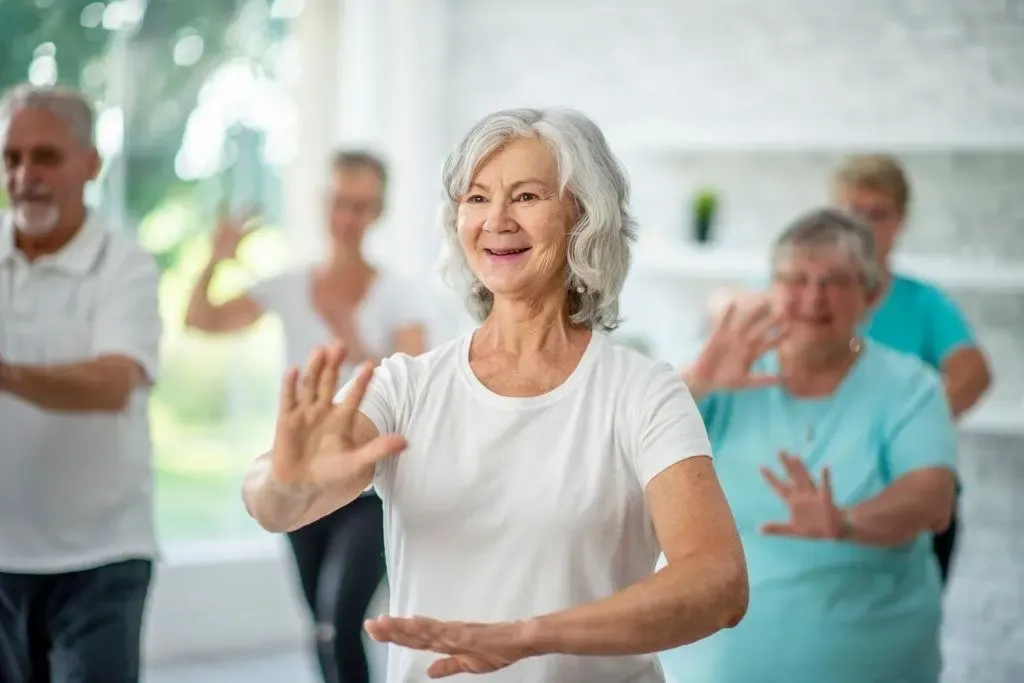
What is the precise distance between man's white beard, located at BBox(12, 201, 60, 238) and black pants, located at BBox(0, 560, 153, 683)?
62 centimetres

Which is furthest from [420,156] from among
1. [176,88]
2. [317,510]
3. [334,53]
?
[317,510]

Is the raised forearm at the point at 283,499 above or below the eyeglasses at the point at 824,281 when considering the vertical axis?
below

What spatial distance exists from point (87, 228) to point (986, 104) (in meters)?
2.84

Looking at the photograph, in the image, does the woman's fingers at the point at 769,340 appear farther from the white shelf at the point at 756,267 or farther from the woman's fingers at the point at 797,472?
the white shelf at the point at 756,267

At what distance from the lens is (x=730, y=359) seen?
102 inches

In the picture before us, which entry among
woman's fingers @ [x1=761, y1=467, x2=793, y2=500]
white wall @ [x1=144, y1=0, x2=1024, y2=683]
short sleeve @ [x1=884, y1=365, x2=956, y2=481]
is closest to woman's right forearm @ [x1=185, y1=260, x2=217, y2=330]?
white wall @ [x1=144, y1=0, x2=1024, y2=683]

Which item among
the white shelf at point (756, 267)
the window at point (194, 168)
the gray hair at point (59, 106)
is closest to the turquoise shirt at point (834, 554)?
the gray hair at point (59, 106)

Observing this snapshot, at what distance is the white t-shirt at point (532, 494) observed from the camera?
160 centimetres

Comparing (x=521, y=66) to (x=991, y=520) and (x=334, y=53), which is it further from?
(x=991, y=520)

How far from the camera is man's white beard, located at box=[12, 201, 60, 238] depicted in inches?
101

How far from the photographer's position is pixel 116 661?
241cm

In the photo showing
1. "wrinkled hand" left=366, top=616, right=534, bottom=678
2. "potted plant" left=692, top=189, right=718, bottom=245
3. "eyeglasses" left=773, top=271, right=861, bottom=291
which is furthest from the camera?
"potted plant" left=692, top=189, right=718, bottom=245

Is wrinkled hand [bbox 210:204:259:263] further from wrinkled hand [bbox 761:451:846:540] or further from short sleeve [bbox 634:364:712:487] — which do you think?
short sleeve [bbox 634:364:712:487]

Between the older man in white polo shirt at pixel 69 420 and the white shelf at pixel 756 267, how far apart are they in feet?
7.23
